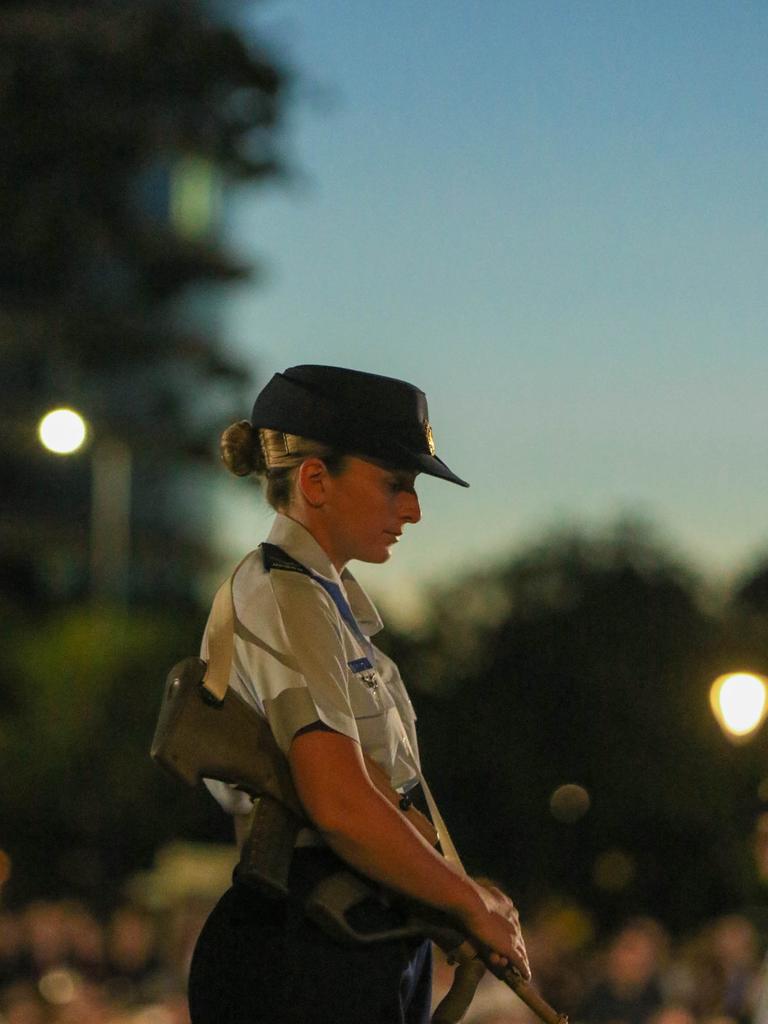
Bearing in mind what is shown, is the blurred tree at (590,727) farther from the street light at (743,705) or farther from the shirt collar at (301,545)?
the shirt collar at (301,545)

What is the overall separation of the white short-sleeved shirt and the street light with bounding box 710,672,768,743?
8.33 m

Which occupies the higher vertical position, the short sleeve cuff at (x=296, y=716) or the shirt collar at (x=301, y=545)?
the shirt collar at (x=301, y=545)

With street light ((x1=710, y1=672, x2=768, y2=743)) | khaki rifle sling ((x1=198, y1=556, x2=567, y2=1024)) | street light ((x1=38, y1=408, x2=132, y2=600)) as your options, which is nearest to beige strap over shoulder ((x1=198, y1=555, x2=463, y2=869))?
khaki rifle sling ((x1=198, y1=556, x2=567, y2=1024))

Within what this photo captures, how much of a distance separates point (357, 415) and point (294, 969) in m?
0.89

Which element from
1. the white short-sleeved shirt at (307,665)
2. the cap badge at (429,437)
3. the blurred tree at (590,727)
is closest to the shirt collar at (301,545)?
the white short-sleeved shirt at (307,665)

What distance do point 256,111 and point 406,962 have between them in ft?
148

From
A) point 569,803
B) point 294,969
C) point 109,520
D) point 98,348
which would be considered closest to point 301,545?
point 294,969

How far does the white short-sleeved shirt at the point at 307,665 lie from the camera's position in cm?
309

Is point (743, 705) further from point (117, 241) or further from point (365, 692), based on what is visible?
point (117, 241)

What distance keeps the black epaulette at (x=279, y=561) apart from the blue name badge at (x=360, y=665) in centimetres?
16

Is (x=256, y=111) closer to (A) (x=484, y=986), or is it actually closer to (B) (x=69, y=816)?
(B) (x=69, y=816)

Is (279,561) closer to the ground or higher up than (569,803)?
closer to the ground

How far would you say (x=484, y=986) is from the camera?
9.38 metres

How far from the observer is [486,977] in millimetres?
10031
